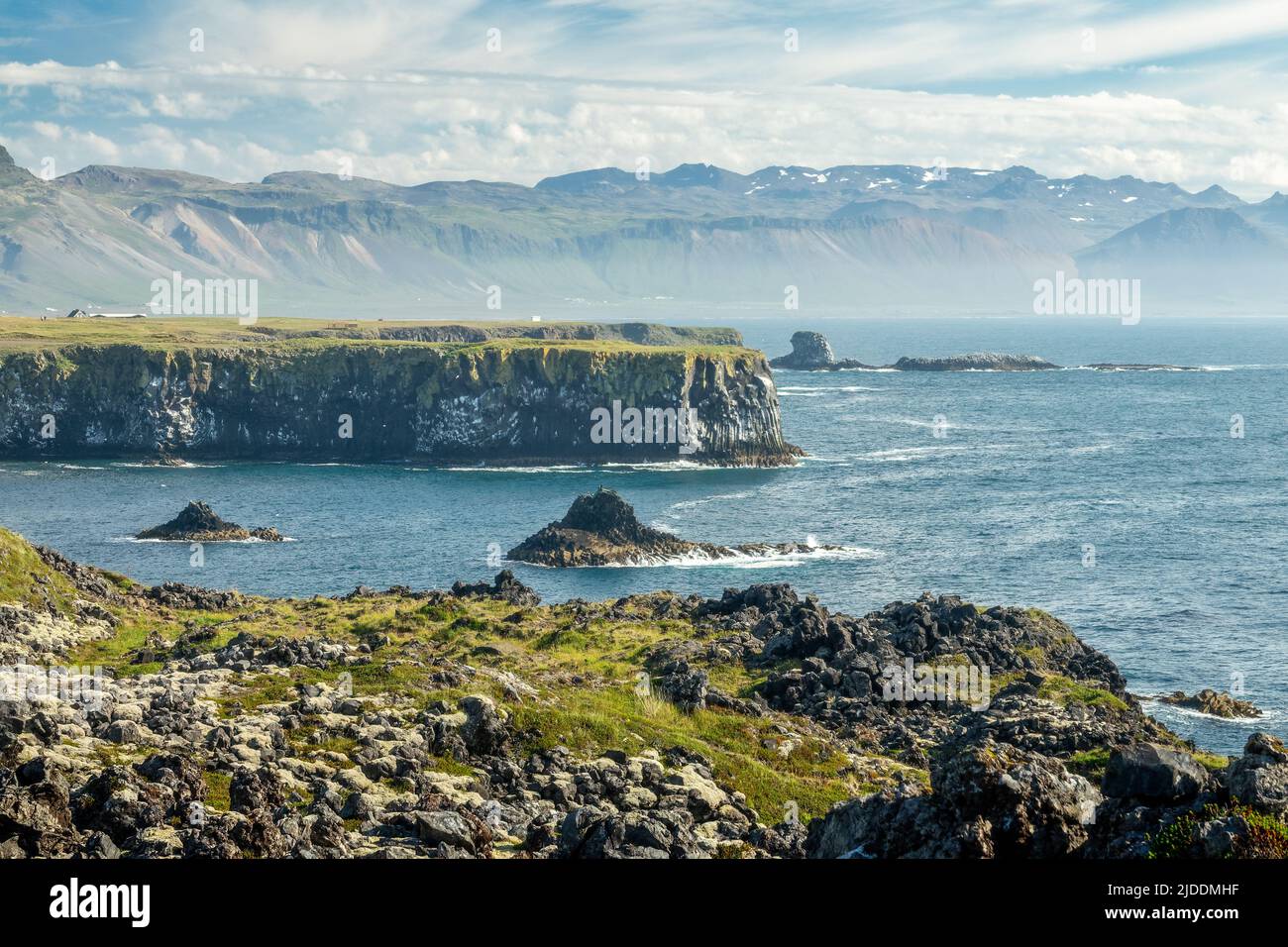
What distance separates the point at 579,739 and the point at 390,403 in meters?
139

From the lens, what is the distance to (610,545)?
110 metres

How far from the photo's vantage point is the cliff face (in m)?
167

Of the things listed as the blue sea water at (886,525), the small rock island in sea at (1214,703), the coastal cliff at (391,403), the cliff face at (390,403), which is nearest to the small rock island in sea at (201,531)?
the blue sea water at (886,525)

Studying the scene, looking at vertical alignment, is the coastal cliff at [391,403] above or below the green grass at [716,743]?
above

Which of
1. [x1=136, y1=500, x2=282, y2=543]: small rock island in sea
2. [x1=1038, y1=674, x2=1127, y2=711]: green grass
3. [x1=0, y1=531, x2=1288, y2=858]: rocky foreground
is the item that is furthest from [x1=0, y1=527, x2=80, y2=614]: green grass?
[x1=1038, y1=674, x2=1127, y2=711]: green grass

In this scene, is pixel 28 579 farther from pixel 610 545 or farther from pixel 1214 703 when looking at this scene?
pixel 1214 703

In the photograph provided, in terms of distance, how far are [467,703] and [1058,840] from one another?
1861cm

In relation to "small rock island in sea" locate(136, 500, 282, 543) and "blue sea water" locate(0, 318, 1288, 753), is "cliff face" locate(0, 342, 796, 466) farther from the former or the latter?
"small rock island in sea" locate(136, 500, 282, 543)

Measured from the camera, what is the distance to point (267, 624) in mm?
69375

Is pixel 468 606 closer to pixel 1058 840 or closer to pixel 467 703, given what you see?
pixel 467 703

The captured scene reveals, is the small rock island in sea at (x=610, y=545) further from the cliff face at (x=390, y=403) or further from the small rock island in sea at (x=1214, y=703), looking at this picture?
the cliff face at (x=390, y=403)

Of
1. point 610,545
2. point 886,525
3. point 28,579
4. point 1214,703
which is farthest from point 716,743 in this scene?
point 886,525

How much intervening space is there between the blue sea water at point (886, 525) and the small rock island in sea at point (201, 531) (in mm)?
1901

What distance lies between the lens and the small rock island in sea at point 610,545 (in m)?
108
